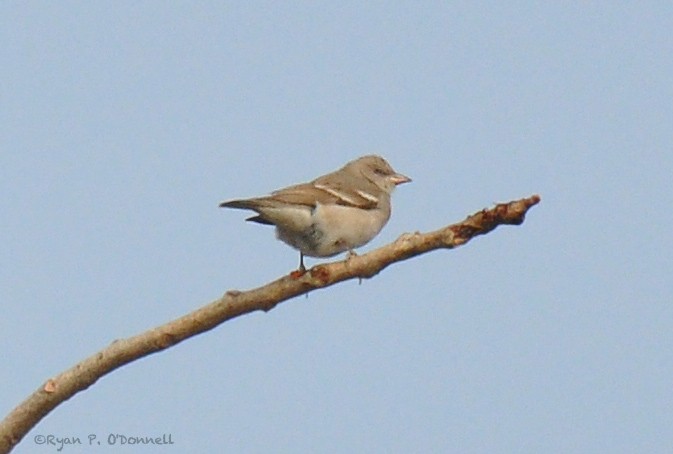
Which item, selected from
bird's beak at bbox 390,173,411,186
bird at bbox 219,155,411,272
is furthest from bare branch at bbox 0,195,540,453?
bird's beak at bbox 390,173,411,186

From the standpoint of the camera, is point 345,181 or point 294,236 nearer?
point 294,236

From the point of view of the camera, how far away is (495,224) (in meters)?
5.20

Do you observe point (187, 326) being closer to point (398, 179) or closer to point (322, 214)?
point (322, 214)

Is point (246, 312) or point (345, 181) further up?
point (345, 181)

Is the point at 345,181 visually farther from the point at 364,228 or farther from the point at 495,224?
the point at 495,224

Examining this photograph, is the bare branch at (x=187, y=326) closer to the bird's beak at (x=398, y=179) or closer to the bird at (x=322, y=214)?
the bird at (x=322, y=214)

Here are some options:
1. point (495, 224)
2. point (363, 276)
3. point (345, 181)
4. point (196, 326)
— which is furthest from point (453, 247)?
point (345, 181)

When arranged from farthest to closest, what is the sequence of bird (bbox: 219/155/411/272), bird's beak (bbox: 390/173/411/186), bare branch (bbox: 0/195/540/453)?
bird's beak (bbox: 390/173/411/186) → bird (bbox: 219/155/411/272) → bare branch (bbox: 0/195/540/453)

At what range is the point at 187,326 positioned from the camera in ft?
17.7

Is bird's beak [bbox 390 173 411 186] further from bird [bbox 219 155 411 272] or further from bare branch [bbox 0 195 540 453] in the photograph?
bare branch [bbox 0 195 540 453]

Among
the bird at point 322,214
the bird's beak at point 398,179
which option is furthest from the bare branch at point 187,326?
the bird's beak at point 398,179

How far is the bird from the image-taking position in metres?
9.34

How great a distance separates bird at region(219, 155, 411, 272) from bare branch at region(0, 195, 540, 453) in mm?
3113

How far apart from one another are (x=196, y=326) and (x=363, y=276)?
0.88 meters
